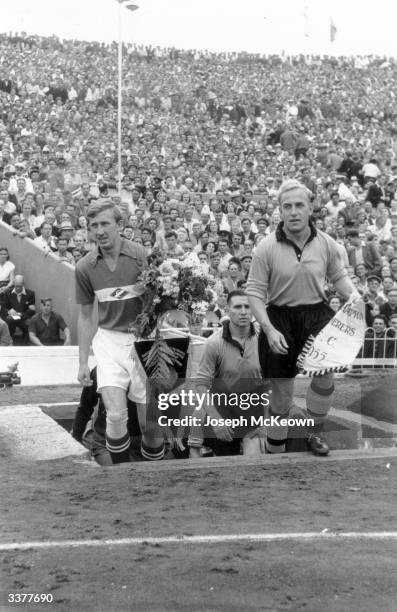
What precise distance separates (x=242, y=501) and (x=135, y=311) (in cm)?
198

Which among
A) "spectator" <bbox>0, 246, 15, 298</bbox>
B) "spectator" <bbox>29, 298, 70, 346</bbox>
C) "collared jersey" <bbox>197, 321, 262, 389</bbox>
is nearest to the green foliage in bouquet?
"collared jersey" <bbox>197, 321, 262, 389</bbox>

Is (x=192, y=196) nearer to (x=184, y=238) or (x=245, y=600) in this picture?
(x=184, y=238)

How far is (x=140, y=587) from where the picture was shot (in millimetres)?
3996

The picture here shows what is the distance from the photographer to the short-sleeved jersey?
691cm

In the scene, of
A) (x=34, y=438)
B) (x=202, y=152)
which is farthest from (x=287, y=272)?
(x=202, y=152)

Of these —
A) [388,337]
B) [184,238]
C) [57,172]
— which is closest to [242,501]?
[388,337]

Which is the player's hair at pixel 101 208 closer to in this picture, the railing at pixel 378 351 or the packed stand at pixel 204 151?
the packed stand at pixel 204 151

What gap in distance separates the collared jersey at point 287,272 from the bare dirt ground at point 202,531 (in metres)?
1.18

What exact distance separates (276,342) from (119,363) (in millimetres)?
1274

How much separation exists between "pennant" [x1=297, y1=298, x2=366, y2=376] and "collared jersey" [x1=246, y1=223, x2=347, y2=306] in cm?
22

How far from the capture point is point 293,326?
6.68 metres

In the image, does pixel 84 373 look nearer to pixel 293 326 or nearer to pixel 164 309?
pixel 164 309

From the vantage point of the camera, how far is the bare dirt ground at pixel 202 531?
3932 millimetres

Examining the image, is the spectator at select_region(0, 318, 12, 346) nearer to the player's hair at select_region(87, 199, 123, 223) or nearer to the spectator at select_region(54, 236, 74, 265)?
the spectator at select_region(54, 236, 74, 265)
